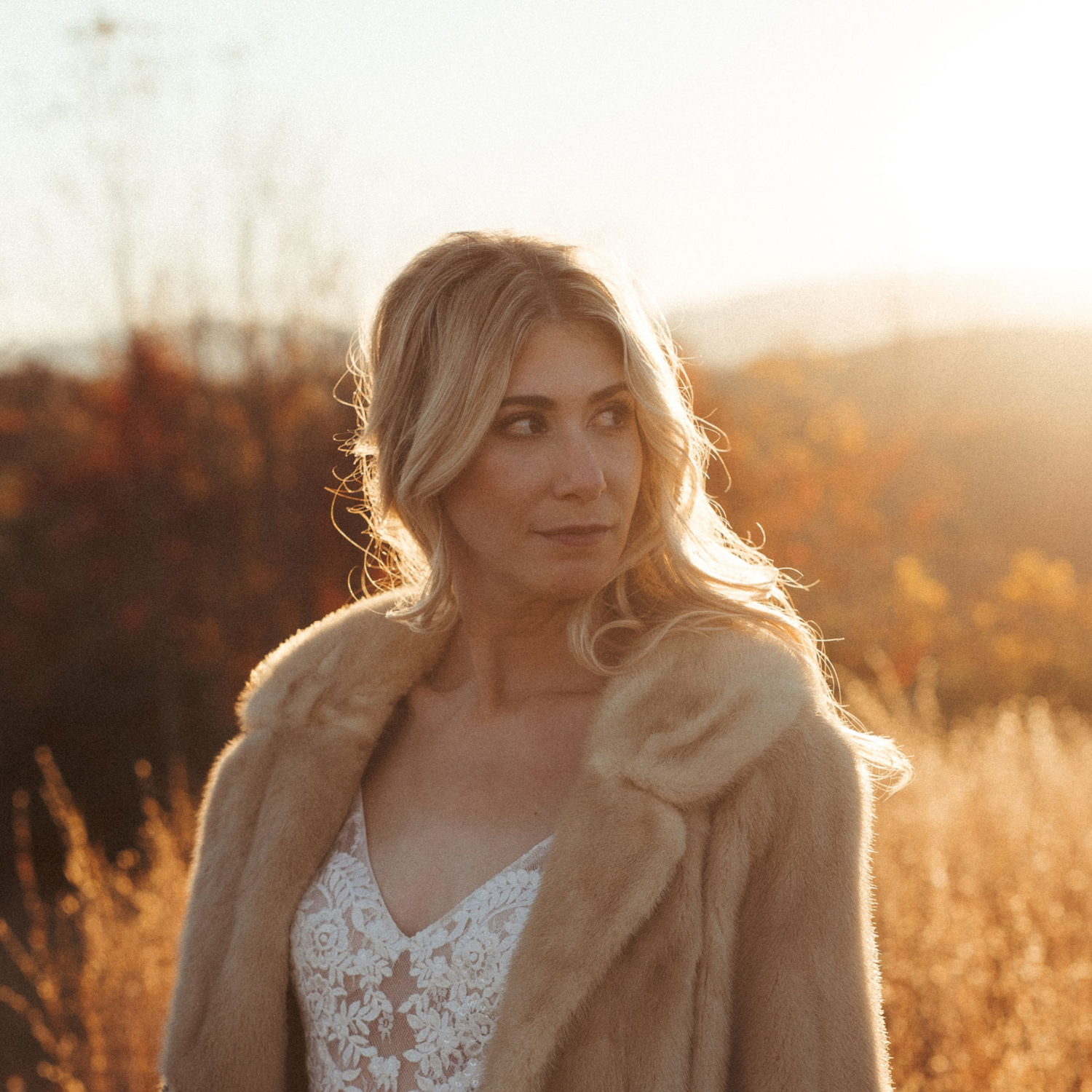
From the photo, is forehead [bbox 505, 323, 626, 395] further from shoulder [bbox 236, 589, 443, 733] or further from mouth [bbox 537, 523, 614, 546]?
shoulder [bbox 236, 589, 443, 733]

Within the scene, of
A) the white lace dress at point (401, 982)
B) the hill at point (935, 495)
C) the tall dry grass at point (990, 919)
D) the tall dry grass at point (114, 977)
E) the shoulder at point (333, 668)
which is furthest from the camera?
the hill at point (935, 495)

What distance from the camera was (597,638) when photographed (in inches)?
82.2

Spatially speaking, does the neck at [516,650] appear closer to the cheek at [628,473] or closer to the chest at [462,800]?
the chest at [462,800]

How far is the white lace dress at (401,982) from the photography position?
5.89 ft

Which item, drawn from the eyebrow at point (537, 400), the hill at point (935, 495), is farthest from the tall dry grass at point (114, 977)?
the hill at point (935, 495)

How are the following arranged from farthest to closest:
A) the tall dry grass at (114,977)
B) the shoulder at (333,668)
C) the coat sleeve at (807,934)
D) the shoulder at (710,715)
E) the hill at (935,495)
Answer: the hill at (935,495)
the tall dry grass at (114,977)
the shoulder at (333,668)
the shoulder at (710,715)
the coat sleeve at (807,934)

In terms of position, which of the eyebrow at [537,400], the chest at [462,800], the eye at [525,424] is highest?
the eyebrow at [537,400]

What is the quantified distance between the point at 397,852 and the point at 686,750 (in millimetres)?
679

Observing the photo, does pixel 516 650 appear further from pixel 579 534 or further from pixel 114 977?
pixel 114 977

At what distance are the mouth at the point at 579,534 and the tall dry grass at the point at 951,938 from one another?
1925 millimetres

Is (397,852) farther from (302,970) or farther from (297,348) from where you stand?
(297,348)

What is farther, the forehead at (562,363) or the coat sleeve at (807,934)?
the forehead at (562,363)

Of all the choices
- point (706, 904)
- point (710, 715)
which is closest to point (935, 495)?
point (710, 715)

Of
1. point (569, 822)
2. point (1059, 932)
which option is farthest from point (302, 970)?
point (1059, 932)
